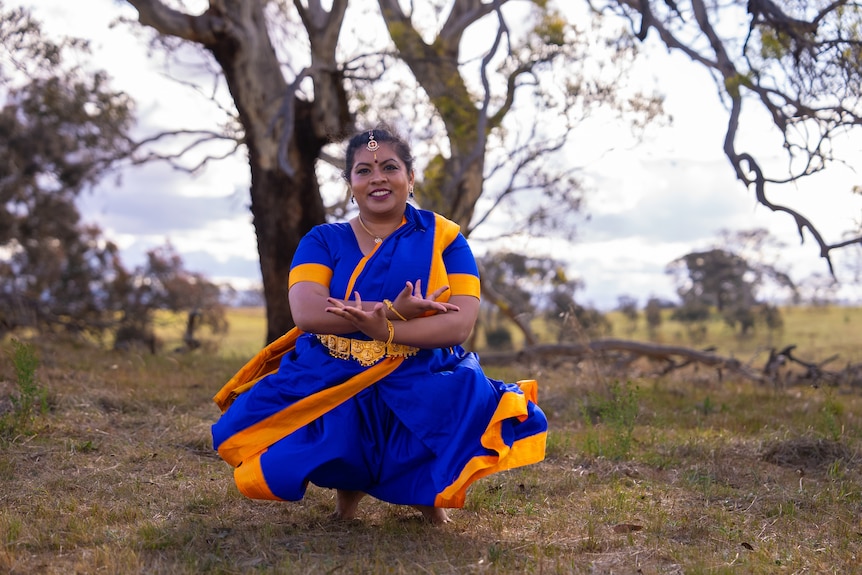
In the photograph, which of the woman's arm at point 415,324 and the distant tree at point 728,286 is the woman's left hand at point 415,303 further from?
Result: the distant tree at point 728,286

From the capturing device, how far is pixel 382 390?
369 cm

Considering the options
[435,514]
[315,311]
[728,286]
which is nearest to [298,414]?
[315,311]

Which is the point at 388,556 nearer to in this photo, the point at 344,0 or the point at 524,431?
the point at 524,431

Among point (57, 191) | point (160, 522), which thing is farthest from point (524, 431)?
point (57, 191)

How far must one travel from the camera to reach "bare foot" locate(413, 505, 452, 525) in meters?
3.83

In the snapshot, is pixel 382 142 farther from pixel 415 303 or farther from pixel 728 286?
pixel 728 286

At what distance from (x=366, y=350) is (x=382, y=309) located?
32 centimetres

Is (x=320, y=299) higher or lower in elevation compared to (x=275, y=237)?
lower

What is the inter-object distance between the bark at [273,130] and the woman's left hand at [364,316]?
607 centimetres

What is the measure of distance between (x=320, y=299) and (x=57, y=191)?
13.2m

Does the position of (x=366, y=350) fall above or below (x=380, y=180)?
below

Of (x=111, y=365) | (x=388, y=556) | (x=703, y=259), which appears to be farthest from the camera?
(x=703, y=259)

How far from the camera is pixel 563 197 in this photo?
48.1 feet

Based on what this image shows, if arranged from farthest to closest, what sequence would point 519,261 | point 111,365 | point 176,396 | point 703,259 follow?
point 703,259, point 519,261, point 111,365, point 176,396
